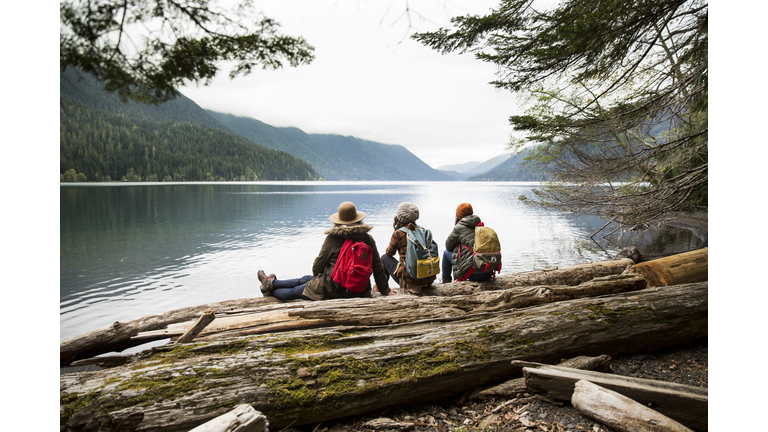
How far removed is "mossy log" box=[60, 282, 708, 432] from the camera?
2082 mm

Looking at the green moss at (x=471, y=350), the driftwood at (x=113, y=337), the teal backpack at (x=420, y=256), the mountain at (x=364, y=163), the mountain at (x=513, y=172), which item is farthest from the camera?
the mountain at (x=364, y=163)

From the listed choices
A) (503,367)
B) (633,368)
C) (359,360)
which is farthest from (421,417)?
(633,368)

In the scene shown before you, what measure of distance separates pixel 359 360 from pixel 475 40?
15.7 feet

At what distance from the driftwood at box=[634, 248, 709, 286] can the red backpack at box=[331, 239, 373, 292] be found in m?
4.07

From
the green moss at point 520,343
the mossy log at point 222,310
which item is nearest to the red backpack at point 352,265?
the mossy log at point 222,310

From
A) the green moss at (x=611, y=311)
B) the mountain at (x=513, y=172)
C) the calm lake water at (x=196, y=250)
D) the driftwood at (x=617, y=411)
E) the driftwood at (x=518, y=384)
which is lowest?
the calm lake water at (x=196, y=250)

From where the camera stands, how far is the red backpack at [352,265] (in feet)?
13.9

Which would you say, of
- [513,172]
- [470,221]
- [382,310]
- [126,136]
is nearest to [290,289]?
[382,310]

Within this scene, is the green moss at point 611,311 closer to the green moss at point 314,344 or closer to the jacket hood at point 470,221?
the jacket hood at point 470,221

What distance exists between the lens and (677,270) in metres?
4.55

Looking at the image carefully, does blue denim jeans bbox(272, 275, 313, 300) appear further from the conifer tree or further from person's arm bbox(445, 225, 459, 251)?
the conifer tree

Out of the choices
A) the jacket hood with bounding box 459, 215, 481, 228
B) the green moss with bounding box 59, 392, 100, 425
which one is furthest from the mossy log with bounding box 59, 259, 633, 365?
the green moss with bounding box 59, 392, 100, 425

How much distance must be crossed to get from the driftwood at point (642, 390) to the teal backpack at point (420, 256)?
2.43 metres
